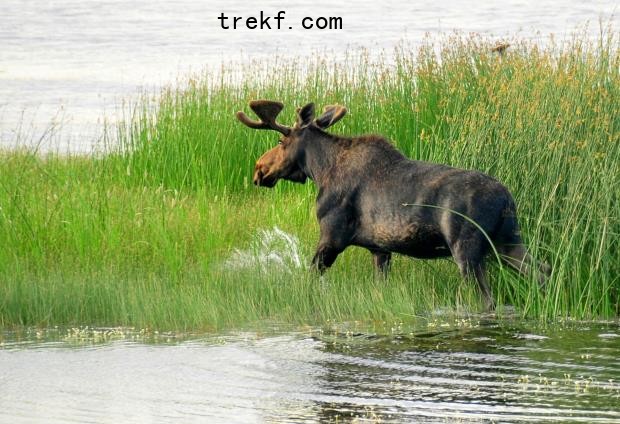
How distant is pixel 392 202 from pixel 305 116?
140 centimetres

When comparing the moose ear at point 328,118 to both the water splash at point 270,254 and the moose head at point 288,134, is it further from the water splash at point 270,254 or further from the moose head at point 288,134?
the water splash at point 270,254

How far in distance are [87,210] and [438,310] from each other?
12.3ft

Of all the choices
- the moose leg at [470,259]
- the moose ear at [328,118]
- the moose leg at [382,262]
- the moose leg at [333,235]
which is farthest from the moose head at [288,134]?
the moose leg at [470,259]

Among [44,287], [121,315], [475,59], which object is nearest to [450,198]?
[121,315]

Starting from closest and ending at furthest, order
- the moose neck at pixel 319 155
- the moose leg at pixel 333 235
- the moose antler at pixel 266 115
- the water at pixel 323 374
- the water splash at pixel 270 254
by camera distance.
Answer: the water at pixel 323 374
the moose leg at pixel 333 235
the moose neck at pixel 319 155
the moose antler at pixel 266 115
the water splash at pixel 270 254

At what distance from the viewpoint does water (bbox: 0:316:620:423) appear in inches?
259

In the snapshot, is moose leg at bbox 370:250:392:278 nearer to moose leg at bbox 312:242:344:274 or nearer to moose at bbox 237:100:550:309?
moose at bbox 237:100:550:309

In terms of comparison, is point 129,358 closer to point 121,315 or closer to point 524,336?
point 121,315

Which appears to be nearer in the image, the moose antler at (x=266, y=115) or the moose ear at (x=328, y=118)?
the moose ear at (x=328, y=118)

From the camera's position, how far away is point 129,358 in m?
8.27

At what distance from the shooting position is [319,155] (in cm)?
1058

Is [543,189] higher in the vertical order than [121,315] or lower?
higher

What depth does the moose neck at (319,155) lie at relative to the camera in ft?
34.4

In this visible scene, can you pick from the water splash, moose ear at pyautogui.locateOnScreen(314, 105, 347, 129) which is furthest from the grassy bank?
moose ear at pyautogui.locateOnScreen(314, 105, 347, 129)
